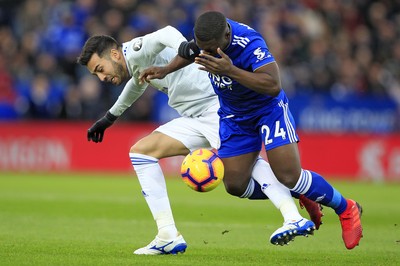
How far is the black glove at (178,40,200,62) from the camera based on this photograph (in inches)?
299

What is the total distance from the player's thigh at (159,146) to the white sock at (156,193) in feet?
0.19

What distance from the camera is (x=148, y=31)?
19.8 meters

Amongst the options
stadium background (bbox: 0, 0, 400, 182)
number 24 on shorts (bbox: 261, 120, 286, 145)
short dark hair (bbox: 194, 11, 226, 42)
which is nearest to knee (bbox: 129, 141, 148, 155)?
number 24 on shorts (bbox: 261, 120, 286, 145)

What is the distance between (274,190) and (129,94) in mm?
1811

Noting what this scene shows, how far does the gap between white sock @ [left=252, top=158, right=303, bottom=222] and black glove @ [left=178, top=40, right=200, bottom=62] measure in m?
1.37

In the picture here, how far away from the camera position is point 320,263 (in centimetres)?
757

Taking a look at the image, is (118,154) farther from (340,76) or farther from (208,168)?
(208,168)

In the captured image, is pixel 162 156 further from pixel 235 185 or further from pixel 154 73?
pixel 154 73

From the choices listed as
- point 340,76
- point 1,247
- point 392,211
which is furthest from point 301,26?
point 1,247

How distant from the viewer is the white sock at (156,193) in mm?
8070

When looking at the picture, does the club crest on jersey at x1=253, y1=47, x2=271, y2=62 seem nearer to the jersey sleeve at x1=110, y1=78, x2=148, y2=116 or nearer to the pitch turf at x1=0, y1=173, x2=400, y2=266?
the jersey sleeve at x1=110, y1=78, x2=148, y2=116

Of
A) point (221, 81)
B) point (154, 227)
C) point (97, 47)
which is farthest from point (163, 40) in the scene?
point (154, 227)

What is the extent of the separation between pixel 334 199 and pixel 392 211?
17.8 ft

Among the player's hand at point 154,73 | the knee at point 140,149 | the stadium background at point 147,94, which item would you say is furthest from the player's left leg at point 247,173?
the stadium background at point 147,94
